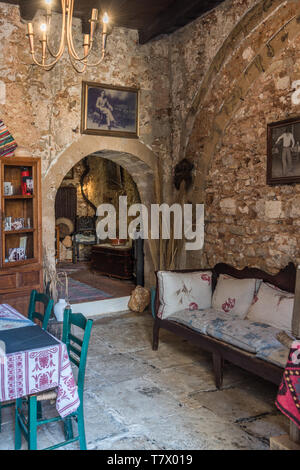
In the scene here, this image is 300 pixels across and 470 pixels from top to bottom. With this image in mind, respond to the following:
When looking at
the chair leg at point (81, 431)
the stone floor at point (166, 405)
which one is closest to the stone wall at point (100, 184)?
the stone floor at point (166, 405)

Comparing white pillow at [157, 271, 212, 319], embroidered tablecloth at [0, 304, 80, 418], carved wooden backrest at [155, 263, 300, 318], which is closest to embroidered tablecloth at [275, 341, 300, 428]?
embroidered tablecloth at [0, 304, 80, 418]

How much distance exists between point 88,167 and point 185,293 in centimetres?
710

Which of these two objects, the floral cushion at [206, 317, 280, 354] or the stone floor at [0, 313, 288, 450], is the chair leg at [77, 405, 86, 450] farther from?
the floral cushion at [206, 317, 280, 354]

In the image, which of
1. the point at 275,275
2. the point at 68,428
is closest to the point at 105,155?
the point at 275,275

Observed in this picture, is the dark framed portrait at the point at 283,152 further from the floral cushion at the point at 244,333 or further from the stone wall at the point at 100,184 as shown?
the stone wall at the point at 100,184

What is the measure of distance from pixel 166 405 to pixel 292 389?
137cm

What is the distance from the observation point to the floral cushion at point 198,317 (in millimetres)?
3984

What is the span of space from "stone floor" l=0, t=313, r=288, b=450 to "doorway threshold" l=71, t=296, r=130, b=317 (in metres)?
1.21

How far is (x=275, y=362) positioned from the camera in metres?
3.13

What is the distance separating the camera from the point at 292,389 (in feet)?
7.37
